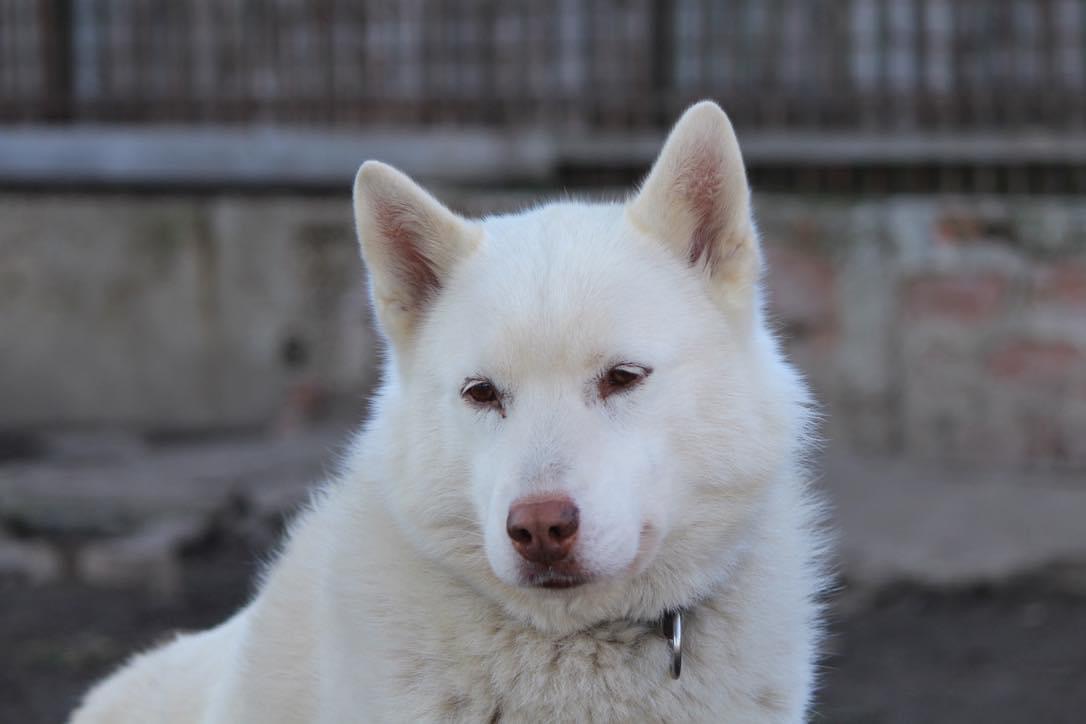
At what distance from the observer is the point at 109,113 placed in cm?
756

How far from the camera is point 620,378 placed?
2453mm

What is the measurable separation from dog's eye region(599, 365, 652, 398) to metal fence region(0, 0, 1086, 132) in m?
4.77

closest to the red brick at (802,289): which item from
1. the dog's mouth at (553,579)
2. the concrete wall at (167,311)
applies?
the concrete wall at (167,311)

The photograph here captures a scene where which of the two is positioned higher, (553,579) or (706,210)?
(706,210)

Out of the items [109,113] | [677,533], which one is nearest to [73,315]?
[109,113]

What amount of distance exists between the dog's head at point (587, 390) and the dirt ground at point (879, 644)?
81.4 inches

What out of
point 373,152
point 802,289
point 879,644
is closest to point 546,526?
point 879,644

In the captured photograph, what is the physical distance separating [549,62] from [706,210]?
15.7 ft

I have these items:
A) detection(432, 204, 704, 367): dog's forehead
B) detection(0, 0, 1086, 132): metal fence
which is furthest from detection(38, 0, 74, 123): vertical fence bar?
detection(432, 204, 704, 367): dog's forehead

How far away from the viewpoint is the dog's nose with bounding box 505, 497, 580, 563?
224 centimetres

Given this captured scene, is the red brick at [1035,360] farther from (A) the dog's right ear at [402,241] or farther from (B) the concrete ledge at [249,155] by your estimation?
(A) the dog's right ear at [402,241]

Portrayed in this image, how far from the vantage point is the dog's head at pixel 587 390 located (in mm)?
2326

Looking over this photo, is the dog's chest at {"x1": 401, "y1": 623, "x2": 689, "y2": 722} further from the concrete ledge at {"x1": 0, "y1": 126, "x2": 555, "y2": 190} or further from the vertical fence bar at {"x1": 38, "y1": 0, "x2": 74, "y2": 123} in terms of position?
the vertical fence bar at {"x1": 38, "y1": 0, "x2": 74, "y2": 123}

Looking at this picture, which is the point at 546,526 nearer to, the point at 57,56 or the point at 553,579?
the point at 553,579
